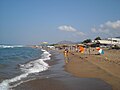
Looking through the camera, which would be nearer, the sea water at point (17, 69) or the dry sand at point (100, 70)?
the dry sand at point (100, 70)

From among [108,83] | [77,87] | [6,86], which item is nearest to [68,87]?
[77,87]

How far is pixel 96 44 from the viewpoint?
64250mm

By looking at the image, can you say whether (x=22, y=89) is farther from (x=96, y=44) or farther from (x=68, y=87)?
(x=96, y=44)

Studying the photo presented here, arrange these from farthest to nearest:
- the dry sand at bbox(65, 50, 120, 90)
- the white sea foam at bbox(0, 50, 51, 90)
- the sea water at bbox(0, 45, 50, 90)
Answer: the sea water at bbox(0, 45, 50, 90) < the dry sand at bbox(65, 50, 120, 90) < the white sea foam at bbox(0, 50, 51, 90)

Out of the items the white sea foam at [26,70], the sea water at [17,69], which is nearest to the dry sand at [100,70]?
the white sea foam at [26,70]

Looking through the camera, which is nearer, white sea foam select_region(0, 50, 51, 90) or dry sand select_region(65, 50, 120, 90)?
white sea foam select_region(0, 50, 51, 90)

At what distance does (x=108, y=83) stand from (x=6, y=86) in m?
5.30

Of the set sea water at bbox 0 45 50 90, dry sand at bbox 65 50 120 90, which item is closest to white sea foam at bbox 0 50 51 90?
sea water at bbox 0 45 50 90

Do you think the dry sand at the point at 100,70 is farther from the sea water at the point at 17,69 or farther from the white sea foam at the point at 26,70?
the sea water at the point at 17,69

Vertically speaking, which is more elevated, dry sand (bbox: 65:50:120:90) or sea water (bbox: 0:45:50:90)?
dry sand (bbox: 65:50:120:90)

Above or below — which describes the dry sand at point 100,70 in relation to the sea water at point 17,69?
above

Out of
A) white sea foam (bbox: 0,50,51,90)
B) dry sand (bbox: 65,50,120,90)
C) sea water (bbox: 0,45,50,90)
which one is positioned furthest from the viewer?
sea water (bbox: 0,45,50,90)

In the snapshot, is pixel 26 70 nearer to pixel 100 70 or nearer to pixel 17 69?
pixel 17 69

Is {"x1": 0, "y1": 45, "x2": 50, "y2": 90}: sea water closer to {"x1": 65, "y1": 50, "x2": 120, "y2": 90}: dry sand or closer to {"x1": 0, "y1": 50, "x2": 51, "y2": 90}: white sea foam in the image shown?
{"x1": 0, "y1": 50, "x2": 51, "y2": 90}: white sea foam
